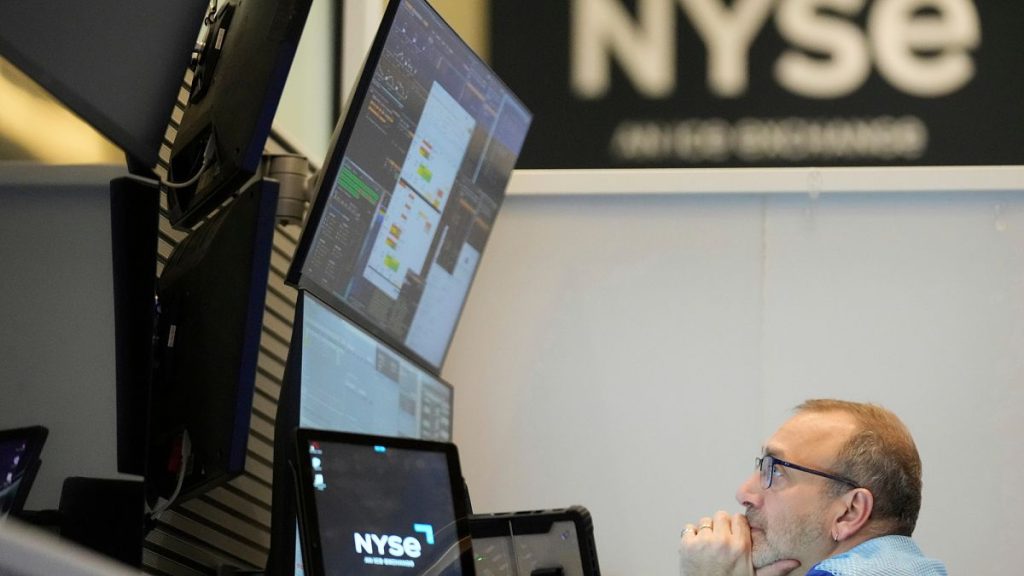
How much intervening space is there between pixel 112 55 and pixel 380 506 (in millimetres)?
670

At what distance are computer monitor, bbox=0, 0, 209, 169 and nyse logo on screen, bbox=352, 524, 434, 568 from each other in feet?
1.91

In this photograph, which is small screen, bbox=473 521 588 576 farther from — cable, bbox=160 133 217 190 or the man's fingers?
cable, bbox=160 133 217 190

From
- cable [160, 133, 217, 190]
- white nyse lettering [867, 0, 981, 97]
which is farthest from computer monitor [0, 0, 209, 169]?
white nyse lettering [867, 0, 981, 97]

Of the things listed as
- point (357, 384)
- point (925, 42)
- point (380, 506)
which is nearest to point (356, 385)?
point (357, 384)

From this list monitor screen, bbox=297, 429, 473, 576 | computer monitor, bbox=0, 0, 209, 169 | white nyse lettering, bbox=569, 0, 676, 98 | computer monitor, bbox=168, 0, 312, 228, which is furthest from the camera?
white nyse lettering, bbox=569, 0, 676, 98

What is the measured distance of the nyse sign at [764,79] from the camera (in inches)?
126

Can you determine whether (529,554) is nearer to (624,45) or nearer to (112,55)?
(112,55)

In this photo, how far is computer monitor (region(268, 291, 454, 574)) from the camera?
68.2 inches

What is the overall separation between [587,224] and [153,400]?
160cm

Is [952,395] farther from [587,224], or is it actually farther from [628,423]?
[587,224]

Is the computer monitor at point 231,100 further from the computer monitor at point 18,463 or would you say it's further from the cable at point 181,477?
the computer monitor at point 18,463

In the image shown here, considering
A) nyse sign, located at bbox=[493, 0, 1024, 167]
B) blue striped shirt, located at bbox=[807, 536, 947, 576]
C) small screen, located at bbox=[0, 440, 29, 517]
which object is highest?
nyse sign, located at bbox=[493, 0, 1024, 167]

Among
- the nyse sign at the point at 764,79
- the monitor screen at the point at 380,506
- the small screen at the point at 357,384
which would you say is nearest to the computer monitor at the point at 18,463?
the monitor screen at the point at 380,506

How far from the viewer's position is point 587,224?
322 cm
